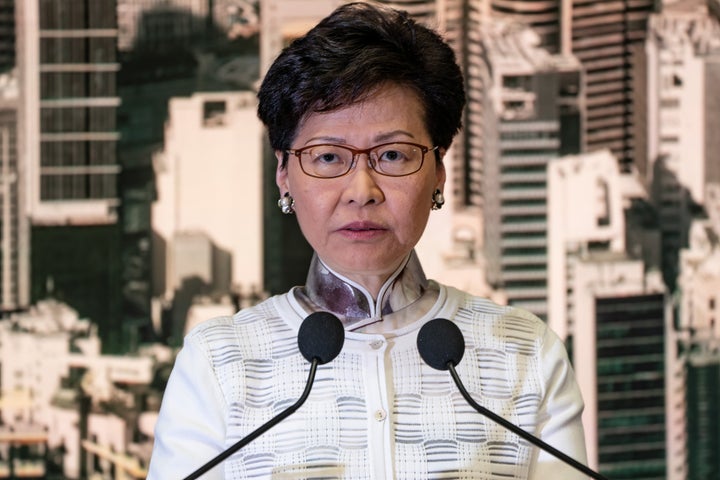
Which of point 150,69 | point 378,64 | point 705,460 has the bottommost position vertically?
point 705,460

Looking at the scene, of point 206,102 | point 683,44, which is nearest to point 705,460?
point 683,44

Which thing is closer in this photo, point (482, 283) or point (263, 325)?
point (263, 325)

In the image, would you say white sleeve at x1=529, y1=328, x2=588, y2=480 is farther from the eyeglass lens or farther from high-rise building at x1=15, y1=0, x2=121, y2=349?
high-rise building at x1=15, y1=0, x2=121, y2=349

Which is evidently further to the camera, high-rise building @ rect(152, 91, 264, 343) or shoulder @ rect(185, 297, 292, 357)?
high-rise building @ rect(152, 91, 264, 343)

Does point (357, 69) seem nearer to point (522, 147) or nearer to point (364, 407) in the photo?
point (364, 407)

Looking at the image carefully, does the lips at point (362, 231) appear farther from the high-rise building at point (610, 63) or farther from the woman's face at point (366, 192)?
the high-rise building at point (610, 63)

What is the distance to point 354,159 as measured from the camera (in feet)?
3.93

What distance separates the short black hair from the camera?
3.92ft

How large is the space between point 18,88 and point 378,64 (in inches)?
94.0

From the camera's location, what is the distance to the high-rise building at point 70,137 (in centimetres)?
330

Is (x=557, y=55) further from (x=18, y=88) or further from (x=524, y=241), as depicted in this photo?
(x=18, y=88)

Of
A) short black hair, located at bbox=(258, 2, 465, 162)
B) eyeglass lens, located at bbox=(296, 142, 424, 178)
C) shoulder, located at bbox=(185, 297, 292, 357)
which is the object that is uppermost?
short black hair, located at bbox=(258, 2, 465, 162)

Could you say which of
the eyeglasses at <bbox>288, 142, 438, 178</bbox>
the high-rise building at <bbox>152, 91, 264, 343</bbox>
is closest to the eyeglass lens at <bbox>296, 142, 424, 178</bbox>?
the eyeglasses at <bbox>288, 142, 438, 178</bbox>

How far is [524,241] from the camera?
3.39 metres
